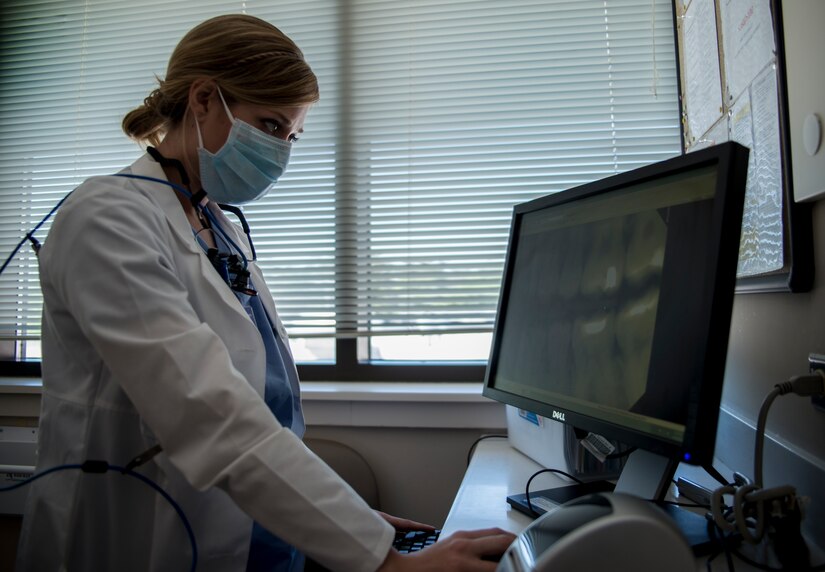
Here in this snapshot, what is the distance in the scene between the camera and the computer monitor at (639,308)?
560 millimetres

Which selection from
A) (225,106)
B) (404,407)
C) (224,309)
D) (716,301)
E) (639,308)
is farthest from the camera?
(404,407)

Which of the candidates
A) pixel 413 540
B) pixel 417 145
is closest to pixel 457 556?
pixel 413 540

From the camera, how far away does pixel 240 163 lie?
3.42ft

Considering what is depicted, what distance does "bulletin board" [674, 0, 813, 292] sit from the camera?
2.54 feet

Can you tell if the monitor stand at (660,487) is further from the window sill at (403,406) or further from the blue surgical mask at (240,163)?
the blue surgical mask at (240,163)

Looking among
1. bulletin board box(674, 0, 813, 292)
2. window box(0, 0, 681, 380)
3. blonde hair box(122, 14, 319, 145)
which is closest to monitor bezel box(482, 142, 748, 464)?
bulletin board box(674, 0, 813, 292)

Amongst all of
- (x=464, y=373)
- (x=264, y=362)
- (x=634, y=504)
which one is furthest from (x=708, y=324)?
(x=464, y=373)

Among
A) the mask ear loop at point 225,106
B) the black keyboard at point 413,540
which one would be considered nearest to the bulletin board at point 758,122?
the black keyboard at point 413,540

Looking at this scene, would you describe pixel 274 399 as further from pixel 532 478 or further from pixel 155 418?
pixel 532 478

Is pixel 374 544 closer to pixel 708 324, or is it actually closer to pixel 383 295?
pixel 708 324

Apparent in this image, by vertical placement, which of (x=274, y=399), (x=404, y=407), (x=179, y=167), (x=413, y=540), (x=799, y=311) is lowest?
(x=413, y=540)

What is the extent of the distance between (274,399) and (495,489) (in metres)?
0.43

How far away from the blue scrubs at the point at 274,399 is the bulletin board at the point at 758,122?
0.84m

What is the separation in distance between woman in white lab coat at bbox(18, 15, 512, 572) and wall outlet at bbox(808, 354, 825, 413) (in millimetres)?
436
